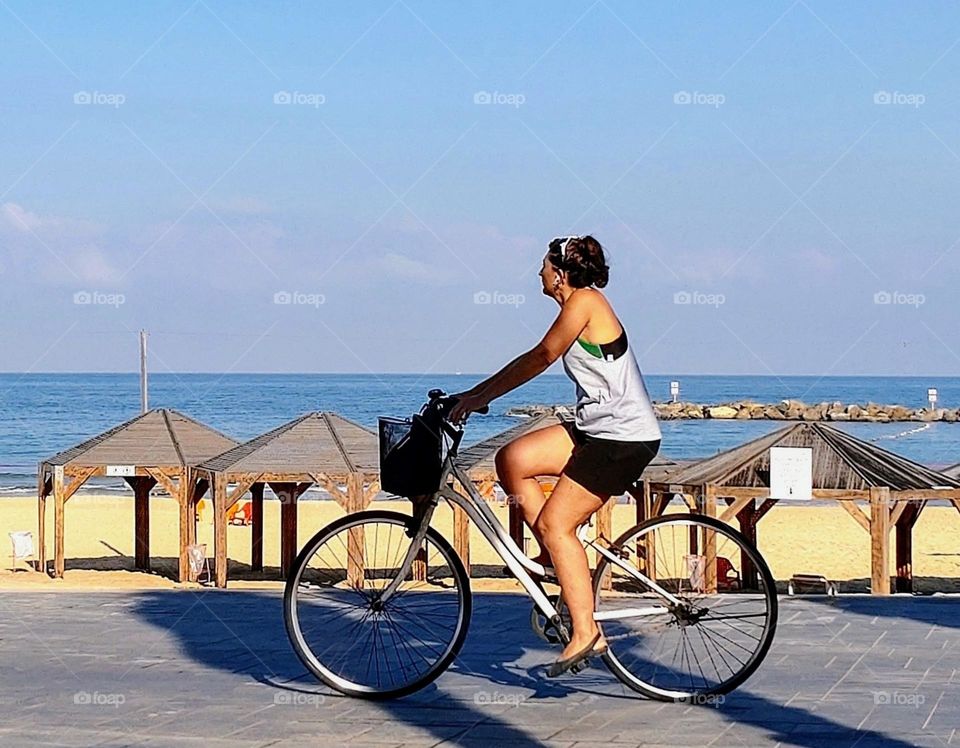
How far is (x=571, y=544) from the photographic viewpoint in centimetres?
574

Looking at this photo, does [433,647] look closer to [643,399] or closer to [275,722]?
[275,722]

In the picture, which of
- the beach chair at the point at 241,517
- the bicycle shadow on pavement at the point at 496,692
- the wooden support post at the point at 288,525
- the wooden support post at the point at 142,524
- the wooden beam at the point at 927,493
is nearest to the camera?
the bicycle shadow on pavement at the point at 496,692

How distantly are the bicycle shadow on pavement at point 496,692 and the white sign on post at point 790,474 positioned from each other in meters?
6.43

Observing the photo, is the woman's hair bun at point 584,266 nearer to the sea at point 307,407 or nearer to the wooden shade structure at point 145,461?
the wooden shade structure at point 145,461

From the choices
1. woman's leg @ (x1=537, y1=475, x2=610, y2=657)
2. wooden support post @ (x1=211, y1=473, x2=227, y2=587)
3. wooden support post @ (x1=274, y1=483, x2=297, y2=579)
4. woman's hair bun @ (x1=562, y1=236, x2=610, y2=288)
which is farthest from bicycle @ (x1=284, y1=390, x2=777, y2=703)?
wooden support post @ (x1=274, y1=483, x2=297, y2=579)

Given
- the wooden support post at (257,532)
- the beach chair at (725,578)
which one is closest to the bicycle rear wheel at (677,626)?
the beach chair at (725,578)

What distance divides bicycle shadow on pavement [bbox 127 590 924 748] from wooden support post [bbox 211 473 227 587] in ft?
25.7

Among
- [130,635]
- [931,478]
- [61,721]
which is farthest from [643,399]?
[931,478]

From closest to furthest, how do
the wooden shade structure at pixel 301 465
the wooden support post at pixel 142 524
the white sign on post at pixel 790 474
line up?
the white sign on post at pixel 790 474, the wooden shade structure at pixel 301 465, the wooden support post at pixel 142 524

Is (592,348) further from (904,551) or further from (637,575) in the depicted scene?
(904,551)

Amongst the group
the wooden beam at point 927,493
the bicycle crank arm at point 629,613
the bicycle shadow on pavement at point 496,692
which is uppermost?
the bicycle crank arm at point 629,613

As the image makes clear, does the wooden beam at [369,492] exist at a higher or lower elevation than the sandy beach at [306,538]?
higher

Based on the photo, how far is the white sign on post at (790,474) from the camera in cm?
1475

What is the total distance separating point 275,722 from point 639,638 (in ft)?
4.87
